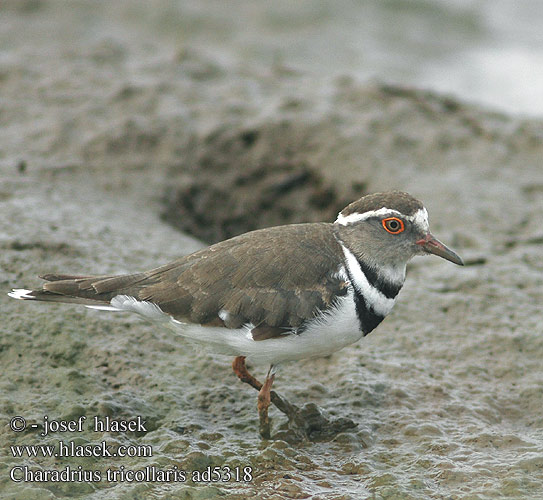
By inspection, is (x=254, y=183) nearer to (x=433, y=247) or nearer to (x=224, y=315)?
(x=433, y=247)

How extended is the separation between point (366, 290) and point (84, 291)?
191cm

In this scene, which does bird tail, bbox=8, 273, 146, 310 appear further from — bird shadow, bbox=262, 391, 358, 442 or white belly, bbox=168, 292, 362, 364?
bird shadow, bbox=262, 391, 358, 442

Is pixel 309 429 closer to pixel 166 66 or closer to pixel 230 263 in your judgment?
pixel 230 263

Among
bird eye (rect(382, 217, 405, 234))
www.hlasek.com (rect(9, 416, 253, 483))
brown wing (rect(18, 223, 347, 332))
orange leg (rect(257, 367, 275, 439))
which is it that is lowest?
www.hlasek.com (rect(9, 416, 253, 483))

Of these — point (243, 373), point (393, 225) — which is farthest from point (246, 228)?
point (393, 225)

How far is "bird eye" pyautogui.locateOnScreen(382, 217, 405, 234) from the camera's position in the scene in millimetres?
5387

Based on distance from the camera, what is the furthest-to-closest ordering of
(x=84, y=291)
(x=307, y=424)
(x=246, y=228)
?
(x=246, y=228), (x=307, y=424), (x=84, y=291)

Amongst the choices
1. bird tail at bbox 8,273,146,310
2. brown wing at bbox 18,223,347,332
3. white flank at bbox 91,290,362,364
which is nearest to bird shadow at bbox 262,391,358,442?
white flank at bbox 91,290,362,364

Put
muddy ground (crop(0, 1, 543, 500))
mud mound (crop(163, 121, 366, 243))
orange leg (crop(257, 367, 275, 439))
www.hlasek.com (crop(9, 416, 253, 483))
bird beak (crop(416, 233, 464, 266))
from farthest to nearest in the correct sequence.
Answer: mud mound (crop(163, 121, 366, 243))
bird beak (crop(416, 233, 464, 266))
orange leg (crop(257, 367, 275, 439))
muddy ground (crop(0, 1, 543, 500))
www.hlasek.com (crop(9, 416, 253, 483))

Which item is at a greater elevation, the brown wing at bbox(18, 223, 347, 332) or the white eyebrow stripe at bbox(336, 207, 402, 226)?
the white eyebrow stripe at bbox(336, 207, 402, 226)

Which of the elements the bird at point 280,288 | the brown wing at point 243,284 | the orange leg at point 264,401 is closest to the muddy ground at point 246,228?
the orange leg at point 264,401

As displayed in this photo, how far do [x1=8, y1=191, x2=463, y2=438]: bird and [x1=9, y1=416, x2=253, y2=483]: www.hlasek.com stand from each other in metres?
0.61

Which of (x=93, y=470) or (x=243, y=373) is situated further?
(x=243, y=373)

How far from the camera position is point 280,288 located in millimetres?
5113
